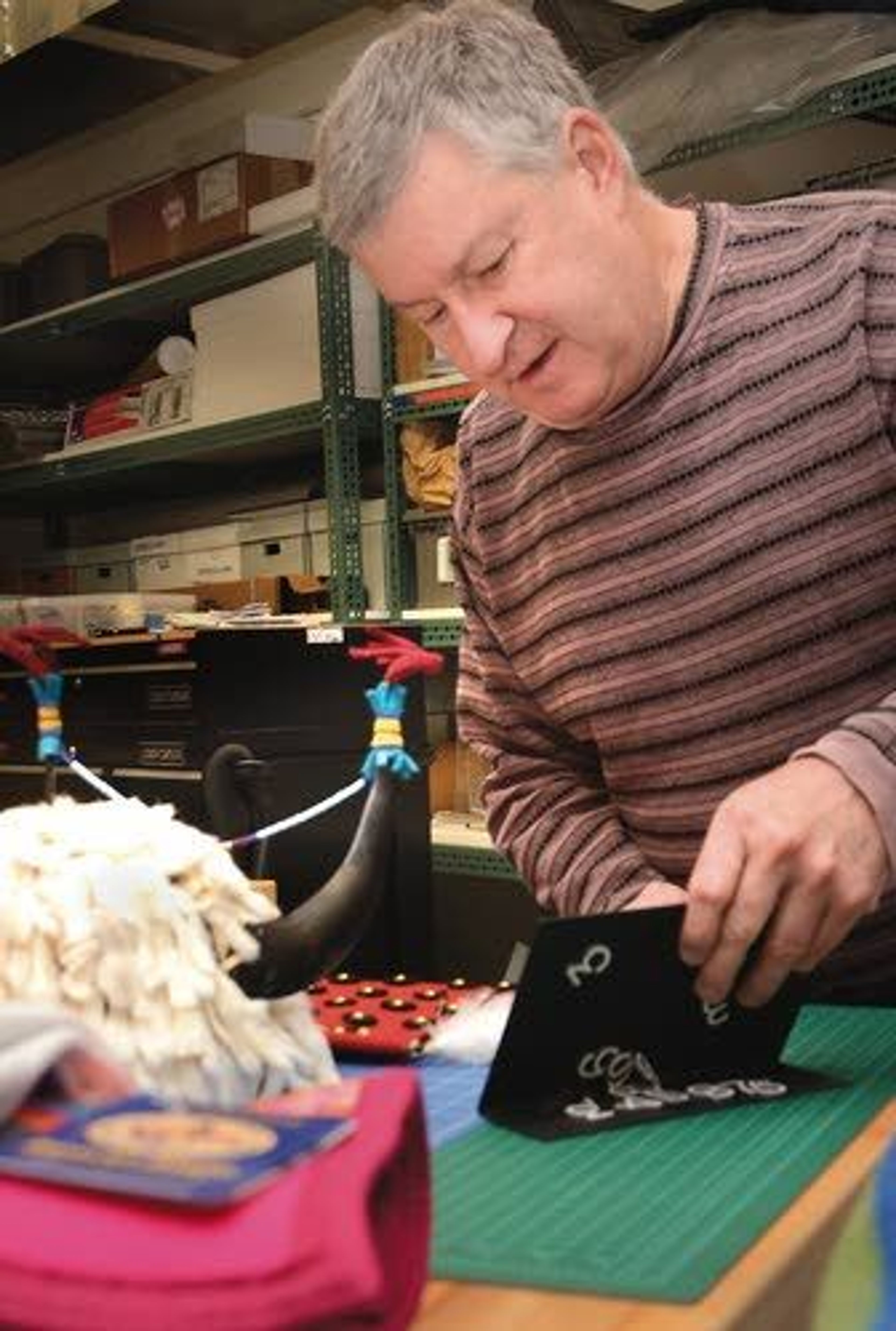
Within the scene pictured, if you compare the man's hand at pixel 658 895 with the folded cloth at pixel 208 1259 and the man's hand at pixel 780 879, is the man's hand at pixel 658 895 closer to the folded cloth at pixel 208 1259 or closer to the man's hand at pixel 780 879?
the man's hand at pixel 780 879

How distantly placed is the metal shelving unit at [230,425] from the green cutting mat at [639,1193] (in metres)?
2.08

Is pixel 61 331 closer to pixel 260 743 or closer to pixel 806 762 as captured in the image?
pixel 260 743

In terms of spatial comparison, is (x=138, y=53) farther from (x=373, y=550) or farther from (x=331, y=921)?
(x=331, y=921)

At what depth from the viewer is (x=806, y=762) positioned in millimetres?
840

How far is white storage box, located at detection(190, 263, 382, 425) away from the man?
1599mm

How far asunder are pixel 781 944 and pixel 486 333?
1.55ft

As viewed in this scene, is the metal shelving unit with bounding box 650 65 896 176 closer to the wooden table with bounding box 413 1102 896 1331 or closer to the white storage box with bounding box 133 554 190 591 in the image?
the white storage box with bounding box 133 554 190 591

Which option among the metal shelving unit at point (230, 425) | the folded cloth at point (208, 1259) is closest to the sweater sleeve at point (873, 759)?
the folded cloth at point (208, 1259)

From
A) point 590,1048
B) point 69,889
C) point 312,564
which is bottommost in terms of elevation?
point 590,1048

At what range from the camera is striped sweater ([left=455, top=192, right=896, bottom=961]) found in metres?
1.06

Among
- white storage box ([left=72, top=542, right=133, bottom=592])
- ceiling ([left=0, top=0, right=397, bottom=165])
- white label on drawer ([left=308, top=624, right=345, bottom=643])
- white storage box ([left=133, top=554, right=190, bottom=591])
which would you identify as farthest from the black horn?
white storage box ([left=72, top=542, right=133, bottom=592])

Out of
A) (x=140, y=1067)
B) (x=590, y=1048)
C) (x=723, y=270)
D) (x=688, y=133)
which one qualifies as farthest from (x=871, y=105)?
(x=140, y=1067)

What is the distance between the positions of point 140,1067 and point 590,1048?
0.24 m

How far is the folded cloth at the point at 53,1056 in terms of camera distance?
19.1 inches
